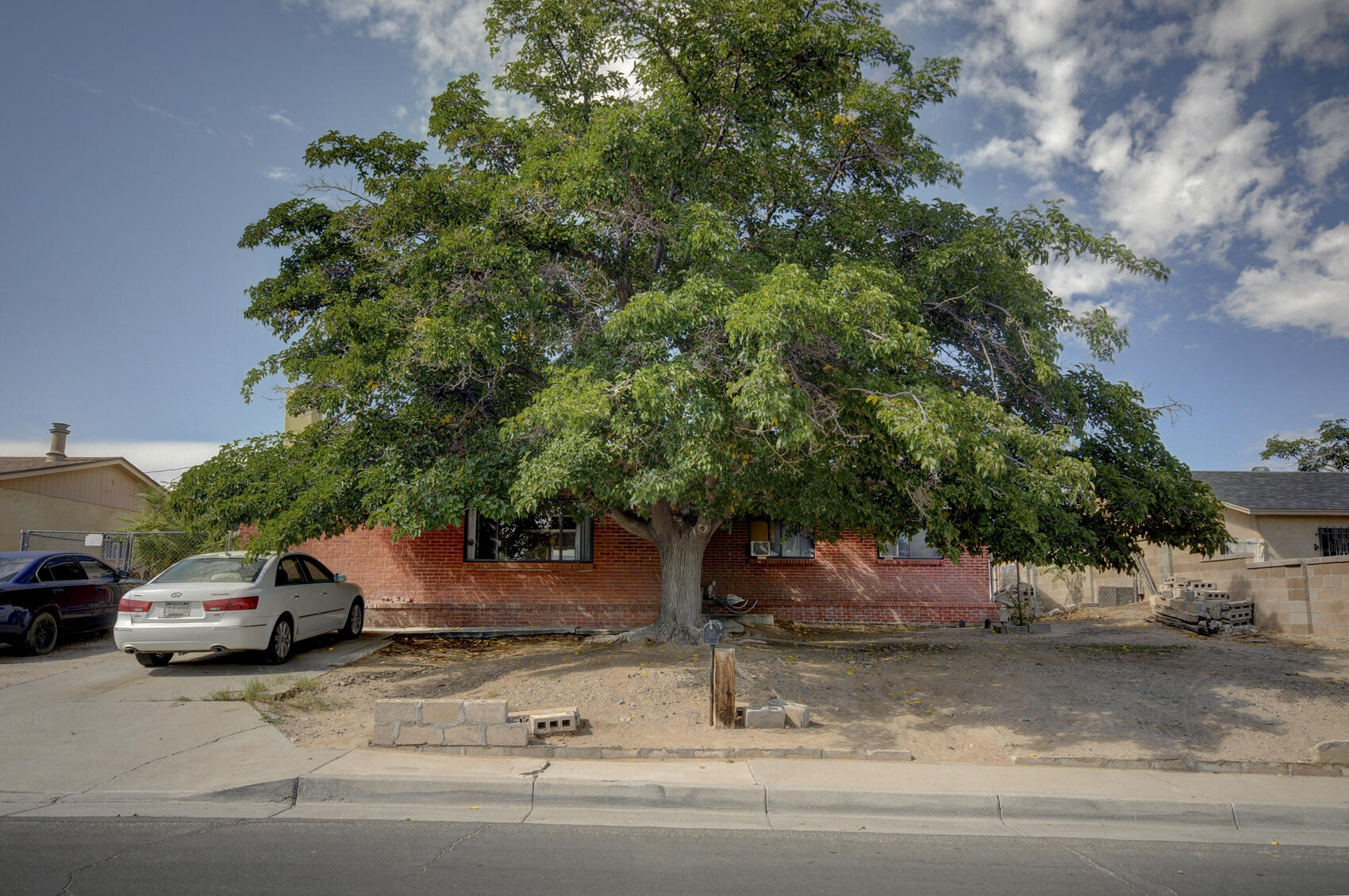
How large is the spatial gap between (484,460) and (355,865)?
5.53m

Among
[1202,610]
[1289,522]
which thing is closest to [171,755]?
[1202,610]

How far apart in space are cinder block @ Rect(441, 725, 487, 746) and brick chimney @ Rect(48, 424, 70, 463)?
26108 mm

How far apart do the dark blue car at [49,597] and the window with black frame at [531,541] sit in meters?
5.92

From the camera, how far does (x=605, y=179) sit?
9.15m

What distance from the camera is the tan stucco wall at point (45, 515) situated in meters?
21.7

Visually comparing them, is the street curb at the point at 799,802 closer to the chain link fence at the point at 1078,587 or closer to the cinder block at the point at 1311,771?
the cinder block at the point at 1311,771

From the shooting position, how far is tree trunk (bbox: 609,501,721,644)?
11.8 meters

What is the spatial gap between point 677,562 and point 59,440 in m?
24.9

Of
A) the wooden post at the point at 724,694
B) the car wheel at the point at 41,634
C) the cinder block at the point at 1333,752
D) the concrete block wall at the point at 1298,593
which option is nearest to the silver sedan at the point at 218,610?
the car wheel at the point at 41,634

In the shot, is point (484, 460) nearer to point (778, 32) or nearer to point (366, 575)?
point (778, 32)

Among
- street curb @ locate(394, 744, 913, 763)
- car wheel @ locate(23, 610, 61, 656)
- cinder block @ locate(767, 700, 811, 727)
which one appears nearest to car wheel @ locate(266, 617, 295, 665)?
car wheel @ locate(23, 610, 61, 656)

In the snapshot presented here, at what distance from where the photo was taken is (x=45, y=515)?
23.1 meters

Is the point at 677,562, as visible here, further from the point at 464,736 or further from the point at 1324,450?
the point at 1324,450

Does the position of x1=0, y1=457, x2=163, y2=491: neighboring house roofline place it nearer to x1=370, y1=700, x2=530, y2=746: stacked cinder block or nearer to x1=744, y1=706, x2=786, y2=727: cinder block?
x1=370, y1=700, x2=530, y2=746: stacked cinder block
